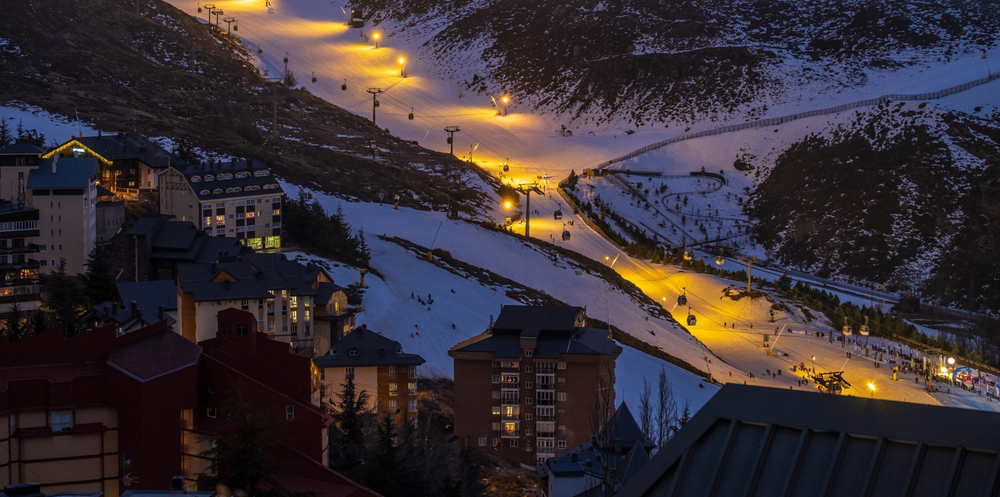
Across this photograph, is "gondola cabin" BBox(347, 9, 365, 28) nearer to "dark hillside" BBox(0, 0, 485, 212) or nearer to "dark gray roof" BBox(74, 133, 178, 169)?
"dark hillside" BBox(0, 0, 485, 212)

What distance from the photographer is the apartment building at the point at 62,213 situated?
43.6m

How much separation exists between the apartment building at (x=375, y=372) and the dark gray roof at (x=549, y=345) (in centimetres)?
252

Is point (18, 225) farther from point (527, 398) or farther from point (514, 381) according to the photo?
point (527, 398)

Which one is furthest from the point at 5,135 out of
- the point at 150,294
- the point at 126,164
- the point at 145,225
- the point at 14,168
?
the point at 150,294

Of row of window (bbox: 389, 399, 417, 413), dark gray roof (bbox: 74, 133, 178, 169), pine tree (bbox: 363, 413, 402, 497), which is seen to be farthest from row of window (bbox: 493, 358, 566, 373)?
dark gray roof (bbox: 74, 133, 178, 169)

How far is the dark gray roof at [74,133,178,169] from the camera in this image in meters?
55.9

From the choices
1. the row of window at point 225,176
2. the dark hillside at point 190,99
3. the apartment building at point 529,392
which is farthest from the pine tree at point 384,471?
the dark hillside at point 190,99

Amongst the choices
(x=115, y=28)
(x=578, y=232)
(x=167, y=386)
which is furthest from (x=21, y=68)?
(x=167, y=386)

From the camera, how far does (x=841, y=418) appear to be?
10.4 meters

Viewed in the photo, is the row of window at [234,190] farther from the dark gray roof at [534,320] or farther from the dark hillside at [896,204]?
the dark hillside at [896,204]

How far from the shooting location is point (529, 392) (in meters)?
41.9

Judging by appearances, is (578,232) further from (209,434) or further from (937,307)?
(209,434)

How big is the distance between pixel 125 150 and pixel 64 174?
11580mm

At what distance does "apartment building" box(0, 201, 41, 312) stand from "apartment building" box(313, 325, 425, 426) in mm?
11634
